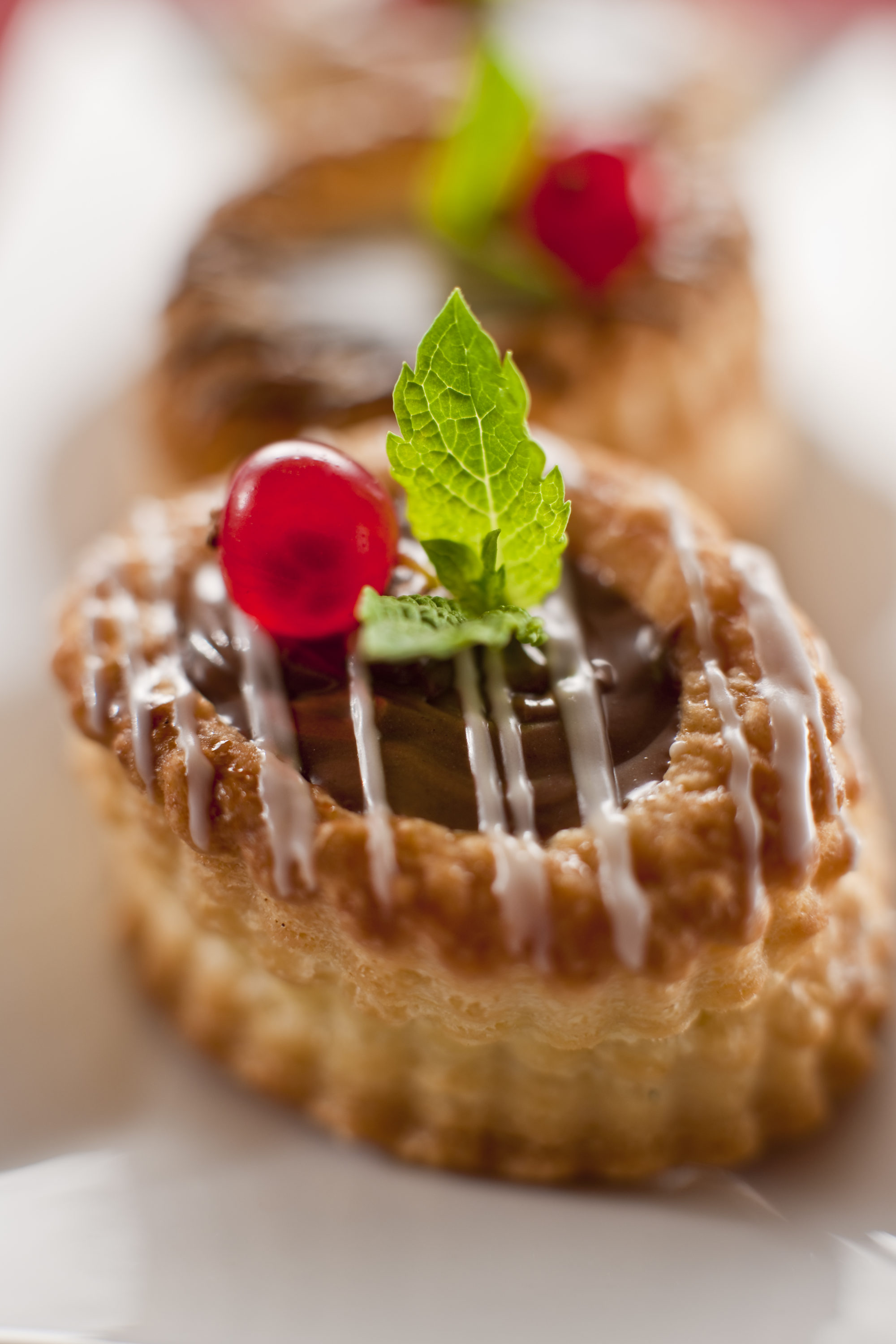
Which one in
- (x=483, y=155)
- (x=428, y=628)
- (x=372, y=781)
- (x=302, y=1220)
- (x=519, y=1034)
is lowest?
(x=302, y=1220)

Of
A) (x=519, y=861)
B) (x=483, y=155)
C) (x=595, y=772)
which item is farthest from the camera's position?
(x=483, y=155)

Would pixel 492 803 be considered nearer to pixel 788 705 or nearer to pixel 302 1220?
pixel 788 705

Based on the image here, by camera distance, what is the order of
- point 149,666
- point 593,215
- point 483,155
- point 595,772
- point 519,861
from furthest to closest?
point 483,155
point 593,215
point 149,666
point 595,772
point 519,861

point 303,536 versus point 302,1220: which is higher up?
point 303,536

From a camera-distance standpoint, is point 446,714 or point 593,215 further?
point 593,215

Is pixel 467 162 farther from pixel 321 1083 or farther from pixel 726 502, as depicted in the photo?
pixel 321 1083

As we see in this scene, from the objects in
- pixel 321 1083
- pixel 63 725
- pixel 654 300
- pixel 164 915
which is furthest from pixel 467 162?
pixel 321 1083

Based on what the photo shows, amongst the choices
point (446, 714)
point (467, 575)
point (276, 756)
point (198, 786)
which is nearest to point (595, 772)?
point (446, 714)

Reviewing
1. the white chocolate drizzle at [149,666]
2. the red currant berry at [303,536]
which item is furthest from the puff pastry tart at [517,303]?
the red currant berry at [303,536]
